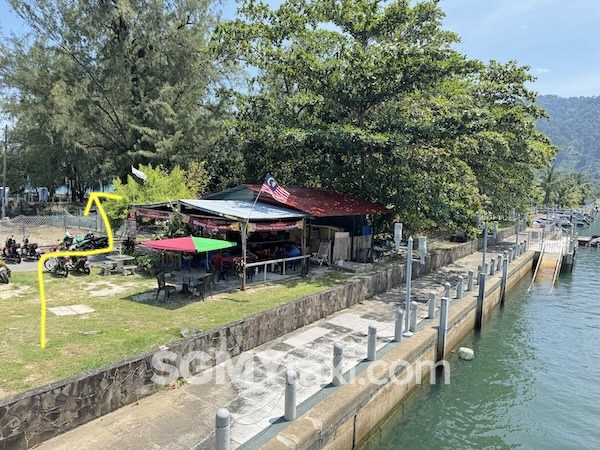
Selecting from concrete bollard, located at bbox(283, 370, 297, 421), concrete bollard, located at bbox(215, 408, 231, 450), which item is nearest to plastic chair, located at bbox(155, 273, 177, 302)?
concrete bollard, located at bbox(283, 370, 297, 421)

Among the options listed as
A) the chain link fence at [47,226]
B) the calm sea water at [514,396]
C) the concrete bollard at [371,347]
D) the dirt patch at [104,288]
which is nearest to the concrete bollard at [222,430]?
the calm sea water at [514,396]

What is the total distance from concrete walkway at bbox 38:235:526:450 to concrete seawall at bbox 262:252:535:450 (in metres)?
0.33

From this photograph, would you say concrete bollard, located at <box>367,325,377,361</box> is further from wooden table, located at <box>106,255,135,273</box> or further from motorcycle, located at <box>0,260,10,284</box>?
motorcycle, located at <box>0,260,10,284</box>

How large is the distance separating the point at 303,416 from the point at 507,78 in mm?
24189

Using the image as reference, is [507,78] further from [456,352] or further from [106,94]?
[106,94]

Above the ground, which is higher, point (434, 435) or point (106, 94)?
point (106, 94)

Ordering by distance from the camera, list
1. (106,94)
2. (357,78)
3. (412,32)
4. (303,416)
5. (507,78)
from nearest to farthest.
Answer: (303,416) < (357,78) < (412,32) < (507,78) < (106,94)

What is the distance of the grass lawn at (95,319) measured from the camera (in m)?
7.64

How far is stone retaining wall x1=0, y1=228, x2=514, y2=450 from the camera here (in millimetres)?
5582

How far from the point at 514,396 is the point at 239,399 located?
792cm

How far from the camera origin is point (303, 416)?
687cm

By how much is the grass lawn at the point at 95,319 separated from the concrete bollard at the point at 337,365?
3.37 metres

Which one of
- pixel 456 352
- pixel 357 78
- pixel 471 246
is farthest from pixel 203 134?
pixel 456 352

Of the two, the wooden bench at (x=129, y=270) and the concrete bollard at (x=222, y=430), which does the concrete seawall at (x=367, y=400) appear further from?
the wooden bench at (x=129, y=270)
